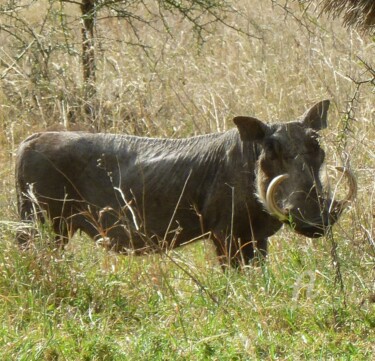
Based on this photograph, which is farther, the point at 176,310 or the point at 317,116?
the point at 317,116

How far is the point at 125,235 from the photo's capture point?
20.5 feet

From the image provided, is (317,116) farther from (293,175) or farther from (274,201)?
(274,201)

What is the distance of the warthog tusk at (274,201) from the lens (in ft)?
18.5

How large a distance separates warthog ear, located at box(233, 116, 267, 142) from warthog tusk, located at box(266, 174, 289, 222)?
35cm

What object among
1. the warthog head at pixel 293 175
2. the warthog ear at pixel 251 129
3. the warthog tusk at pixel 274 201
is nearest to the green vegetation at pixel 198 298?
the warthog head at pixel 293 175

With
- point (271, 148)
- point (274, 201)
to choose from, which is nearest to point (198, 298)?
point (274, 201)

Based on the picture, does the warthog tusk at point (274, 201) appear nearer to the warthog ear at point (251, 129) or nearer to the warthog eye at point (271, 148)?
the warthog eye at point (271, 148)

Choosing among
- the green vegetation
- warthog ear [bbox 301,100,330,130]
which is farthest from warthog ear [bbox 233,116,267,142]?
the green vegetation

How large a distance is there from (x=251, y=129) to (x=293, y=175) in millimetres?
384

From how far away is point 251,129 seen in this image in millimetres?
6004

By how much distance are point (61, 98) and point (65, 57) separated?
5.47 ft

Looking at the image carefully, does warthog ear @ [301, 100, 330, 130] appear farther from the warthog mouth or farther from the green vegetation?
the warthog mouth

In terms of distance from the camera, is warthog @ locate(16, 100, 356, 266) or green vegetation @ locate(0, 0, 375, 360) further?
warthog @ locate(16, 100, 356, 266)

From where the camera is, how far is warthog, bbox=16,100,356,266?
5836mm
